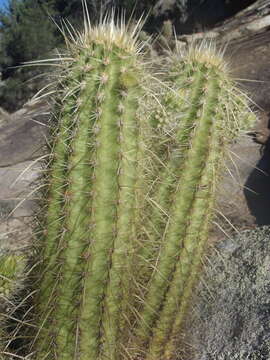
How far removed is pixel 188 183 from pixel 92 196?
625 mm

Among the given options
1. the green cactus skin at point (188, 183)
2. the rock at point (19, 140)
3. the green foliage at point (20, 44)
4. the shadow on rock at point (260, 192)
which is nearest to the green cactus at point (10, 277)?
the green cactus skin at point (188, 183)

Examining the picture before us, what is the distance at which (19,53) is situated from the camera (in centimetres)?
2016

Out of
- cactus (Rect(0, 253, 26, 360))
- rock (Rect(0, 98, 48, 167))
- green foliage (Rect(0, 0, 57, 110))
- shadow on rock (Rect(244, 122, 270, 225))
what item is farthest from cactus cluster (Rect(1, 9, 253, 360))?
green foliage (Rect(0, 0, 57, 110))

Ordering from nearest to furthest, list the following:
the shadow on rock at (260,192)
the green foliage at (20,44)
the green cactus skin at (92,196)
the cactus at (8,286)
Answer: the green cactus skin at (92,196) → the cactus at (8,286) → the shadow on rock at (260,192) → the green foliage at (20,44)

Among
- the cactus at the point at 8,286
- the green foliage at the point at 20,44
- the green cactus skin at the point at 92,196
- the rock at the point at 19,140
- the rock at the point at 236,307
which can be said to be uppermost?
the green cactus skin at the point at 92,196

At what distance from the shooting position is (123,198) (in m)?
1.88

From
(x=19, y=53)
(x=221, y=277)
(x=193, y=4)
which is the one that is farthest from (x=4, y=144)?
(x=19, y=53)

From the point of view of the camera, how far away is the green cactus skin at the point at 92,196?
72.0 inches

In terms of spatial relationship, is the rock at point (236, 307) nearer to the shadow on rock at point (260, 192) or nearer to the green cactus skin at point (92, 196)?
the green cactus skin at point (92, 196)

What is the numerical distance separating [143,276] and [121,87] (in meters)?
0.96

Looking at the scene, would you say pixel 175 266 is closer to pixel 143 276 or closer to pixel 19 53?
pixel 143 276

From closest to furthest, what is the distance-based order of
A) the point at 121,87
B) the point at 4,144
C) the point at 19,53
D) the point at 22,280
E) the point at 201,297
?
1. the point at 121,87
2. the point at 22,280
3. the point at 201,297
4. the point at 4,144
5. the point at 19,53

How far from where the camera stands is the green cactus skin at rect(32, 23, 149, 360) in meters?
1.83

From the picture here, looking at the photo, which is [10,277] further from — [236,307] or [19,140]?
[19,140]
